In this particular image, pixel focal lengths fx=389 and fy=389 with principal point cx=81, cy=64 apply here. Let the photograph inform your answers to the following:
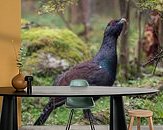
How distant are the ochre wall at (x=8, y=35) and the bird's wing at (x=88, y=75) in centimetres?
73

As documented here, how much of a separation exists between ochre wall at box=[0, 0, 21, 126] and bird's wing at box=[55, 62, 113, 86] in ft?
2.40

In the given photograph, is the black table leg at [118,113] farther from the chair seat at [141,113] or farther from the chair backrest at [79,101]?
the chair backrest at [79,101]

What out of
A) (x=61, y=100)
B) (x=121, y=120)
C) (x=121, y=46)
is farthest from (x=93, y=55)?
(x=121, y=120)

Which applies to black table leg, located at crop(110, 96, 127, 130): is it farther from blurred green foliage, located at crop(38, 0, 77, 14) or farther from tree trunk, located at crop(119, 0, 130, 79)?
blurred green foliage, located at crop(38, 0, 77, 14)

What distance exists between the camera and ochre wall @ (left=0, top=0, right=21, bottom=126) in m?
5.20

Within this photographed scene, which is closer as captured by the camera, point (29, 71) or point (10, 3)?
point (10, 3)

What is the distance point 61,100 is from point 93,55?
31.7 inches

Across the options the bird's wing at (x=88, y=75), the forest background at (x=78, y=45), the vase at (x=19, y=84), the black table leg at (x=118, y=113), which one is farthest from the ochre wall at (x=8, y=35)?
the black table leg at (x=118, y=113)

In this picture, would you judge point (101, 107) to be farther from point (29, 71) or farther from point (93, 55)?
point (29, 71)

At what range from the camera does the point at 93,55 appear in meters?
5.70

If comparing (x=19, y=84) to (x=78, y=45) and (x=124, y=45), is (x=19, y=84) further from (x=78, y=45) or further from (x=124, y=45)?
(x=124, y=45)

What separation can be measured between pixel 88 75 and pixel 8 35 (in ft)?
4.11

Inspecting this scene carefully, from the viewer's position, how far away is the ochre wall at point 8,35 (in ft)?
17.0

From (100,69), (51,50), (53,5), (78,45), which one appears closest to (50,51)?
(51,50)
